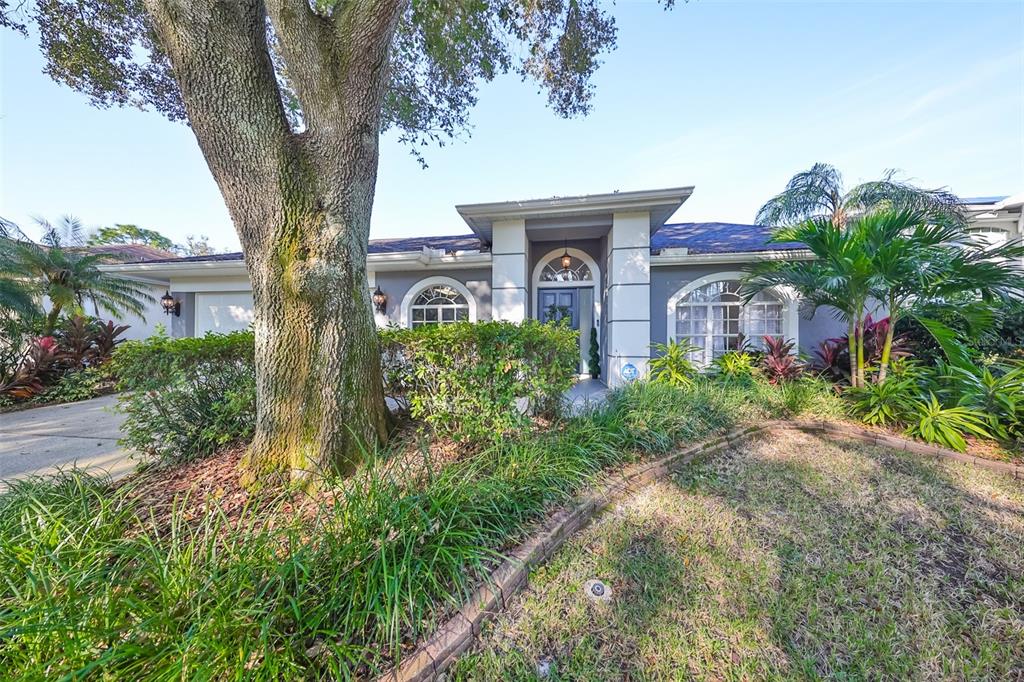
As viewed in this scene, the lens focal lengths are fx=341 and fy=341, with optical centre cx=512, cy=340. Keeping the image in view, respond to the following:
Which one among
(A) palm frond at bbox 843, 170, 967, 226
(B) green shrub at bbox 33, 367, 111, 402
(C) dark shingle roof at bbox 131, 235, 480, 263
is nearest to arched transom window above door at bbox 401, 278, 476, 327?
(C) dark shingle roof at bbox 131, 235, 480, 263

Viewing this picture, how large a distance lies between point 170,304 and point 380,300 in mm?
5395

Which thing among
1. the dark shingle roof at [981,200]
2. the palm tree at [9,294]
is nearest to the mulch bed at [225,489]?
the palm tree at [9,294]

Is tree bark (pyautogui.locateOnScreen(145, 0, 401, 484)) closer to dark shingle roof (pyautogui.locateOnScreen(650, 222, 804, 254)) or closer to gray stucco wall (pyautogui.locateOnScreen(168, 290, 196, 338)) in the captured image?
dark shingle roof (pyautogui.locateOnScreen(650, 222, 804, 254))

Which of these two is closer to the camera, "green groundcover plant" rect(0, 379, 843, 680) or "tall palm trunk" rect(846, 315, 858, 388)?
"green groundcover plant" rect(0, 379, 843, 680)

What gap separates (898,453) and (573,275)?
582 centimetres

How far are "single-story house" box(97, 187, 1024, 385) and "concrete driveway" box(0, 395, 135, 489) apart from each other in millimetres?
3777

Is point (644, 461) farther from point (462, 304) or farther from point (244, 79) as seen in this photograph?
point (462, 304)

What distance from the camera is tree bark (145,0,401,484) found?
2268 mm

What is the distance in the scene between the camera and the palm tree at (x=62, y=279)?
7.17 m

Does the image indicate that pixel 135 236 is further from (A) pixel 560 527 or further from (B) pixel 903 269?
(B) pixel 903 269

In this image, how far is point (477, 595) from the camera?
1.64 meters

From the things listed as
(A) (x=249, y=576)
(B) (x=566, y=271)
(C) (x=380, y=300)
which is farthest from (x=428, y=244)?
(A) (x=249, y=576)

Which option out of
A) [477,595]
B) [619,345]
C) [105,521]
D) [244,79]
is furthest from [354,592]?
[619,345]

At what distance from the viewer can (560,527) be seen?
2.16 m
